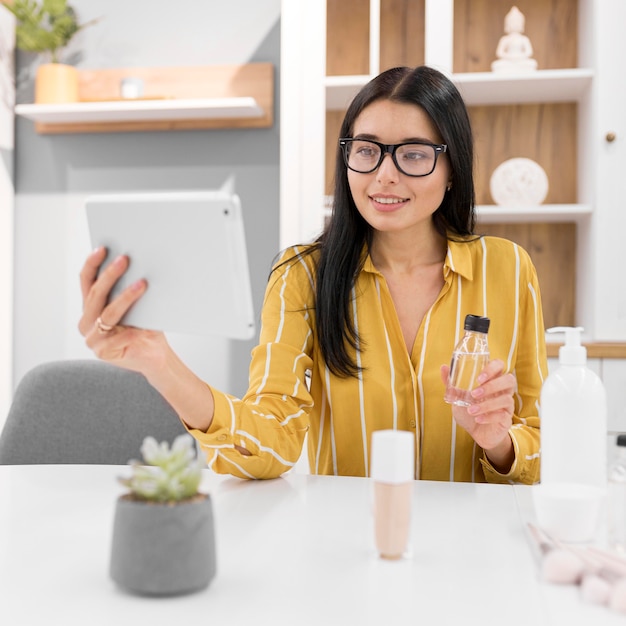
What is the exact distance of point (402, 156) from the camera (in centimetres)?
143

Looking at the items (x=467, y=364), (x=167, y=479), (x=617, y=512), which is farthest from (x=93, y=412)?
(x=617, y=512)

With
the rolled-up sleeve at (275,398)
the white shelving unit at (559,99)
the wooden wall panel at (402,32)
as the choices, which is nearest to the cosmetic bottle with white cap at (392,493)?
the rolled-up sleeve at (275,398)

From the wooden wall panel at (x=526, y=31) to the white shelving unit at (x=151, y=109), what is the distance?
695mm

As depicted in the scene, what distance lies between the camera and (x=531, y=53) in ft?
7.96

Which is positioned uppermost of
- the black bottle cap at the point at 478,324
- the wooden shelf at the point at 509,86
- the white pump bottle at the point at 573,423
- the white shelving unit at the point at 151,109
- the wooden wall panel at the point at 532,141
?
the wooden shelf at the point at 509,86

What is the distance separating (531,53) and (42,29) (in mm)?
1594

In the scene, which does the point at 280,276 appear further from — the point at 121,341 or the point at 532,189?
the point at 532,189

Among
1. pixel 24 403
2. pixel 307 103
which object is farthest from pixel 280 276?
pixel 307 103

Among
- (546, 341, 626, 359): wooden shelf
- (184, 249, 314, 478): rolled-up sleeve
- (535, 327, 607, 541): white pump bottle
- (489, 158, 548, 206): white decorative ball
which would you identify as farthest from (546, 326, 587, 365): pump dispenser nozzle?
(489, 158, 548, 206): white decorative ball

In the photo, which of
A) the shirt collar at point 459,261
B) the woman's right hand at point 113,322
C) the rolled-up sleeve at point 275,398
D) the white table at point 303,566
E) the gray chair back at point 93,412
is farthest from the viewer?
the gray chair back at point 93,412

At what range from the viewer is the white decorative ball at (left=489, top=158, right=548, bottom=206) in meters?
2.39

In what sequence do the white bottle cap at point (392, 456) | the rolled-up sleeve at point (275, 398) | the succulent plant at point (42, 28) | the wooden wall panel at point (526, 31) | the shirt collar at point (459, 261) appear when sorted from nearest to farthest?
the white bottle cap at point (392, 456)
the rolled-up sleeve at point (275, 398)
the shirt collar at point (459, 261)
the wooden wall panel at point (526, 31)
the succulent plant at point (42, 28)

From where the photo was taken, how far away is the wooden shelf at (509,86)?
2.31m

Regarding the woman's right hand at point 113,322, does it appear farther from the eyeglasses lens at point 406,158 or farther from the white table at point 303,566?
the eyeglasses lens at point 406,158
